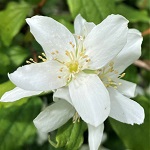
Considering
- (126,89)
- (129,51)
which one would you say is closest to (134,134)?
(126,89)

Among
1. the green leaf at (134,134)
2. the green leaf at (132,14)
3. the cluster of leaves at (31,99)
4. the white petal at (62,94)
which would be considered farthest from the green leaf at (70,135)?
the green leaf at (132,14)

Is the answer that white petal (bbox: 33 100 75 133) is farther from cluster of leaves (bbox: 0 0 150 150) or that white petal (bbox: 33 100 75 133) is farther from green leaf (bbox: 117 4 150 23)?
green leaf (bbox: 117 4 150 23)

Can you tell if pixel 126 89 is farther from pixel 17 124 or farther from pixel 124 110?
pixel 17 124

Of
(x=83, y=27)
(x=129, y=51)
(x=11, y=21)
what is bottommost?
(x=11, y=21)

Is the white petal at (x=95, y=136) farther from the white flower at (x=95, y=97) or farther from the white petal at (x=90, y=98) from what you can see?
the white petal at (x=90, y=98)

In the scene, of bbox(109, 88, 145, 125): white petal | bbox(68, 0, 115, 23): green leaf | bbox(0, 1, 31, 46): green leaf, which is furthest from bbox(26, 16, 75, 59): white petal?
bbox(0, 1, 31, 46): green leaf

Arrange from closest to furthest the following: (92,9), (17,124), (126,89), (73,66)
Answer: (73,66) → (126,89) → (17,124) → (92,9)

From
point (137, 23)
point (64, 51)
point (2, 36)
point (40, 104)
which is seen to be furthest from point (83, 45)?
point (137, 23)
